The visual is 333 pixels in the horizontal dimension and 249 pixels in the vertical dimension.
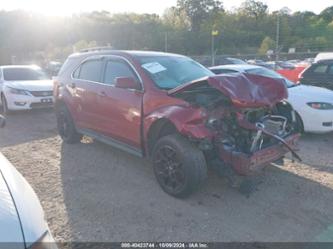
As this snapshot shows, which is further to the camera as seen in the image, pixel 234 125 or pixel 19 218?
pixel 234 125

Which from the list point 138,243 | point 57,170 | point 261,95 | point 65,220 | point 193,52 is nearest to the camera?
point 138,243

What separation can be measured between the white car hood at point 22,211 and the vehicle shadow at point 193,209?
1.37 meters

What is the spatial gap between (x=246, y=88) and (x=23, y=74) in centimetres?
859

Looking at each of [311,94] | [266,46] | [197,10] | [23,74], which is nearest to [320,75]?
[311,94]

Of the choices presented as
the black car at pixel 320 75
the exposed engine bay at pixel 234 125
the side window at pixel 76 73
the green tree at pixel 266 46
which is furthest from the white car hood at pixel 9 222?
the green tree at pixel 266 46

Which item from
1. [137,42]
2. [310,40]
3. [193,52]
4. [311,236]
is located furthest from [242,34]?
[311,236]

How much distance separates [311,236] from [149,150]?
87.6 inches

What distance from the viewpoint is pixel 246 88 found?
4.04 metres

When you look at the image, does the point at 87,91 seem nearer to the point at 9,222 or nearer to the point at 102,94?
the point at 102,94

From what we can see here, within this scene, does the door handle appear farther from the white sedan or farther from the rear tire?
the white sedan

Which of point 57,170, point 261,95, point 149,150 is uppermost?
point 261,95

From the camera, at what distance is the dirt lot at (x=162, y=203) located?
349cm

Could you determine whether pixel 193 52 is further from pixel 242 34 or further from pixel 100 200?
pixel 100 200

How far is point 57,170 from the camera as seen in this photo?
5266 millimetres
